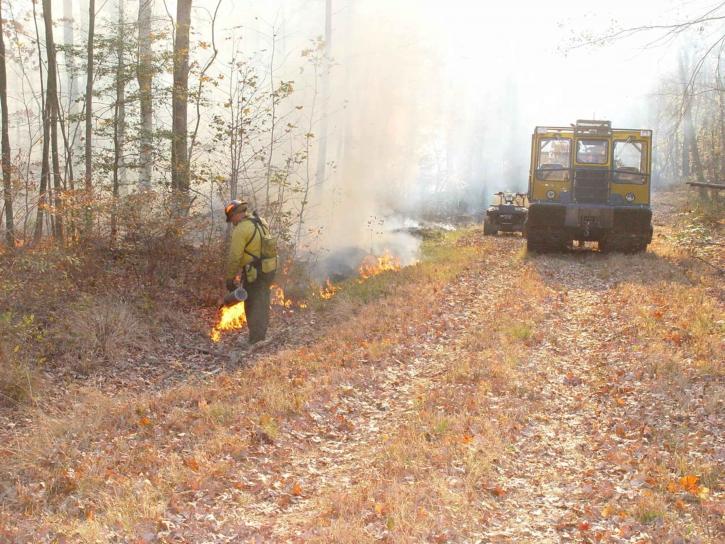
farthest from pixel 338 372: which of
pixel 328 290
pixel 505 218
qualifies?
pixel 505 218

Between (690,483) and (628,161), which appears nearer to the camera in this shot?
(690,483)

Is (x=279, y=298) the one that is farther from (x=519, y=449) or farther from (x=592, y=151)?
(x=592, y=151)

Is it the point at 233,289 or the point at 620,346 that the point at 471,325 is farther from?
the point at 233,289

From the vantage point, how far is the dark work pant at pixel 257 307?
9.15 m

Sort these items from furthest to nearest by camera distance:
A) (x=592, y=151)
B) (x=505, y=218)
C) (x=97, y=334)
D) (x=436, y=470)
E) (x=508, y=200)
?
1. (x=508, y=200)
2. (x=505, y=218)
3. (x=592, y=151)
4. (x=97, y=334)
5. (x=436, y=470)

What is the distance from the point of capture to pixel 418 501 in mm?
4547

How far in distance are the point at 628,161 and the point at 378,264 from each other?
666 centimetres

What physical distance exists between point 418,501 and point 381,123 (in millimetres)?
24371

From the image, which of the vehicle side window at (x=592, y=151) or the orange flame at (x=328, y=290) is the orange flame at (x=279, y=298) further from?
the vehicle side window at (x=592, y=151)

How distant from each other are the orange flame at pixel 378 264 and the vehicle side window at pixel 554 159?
4.38 metres

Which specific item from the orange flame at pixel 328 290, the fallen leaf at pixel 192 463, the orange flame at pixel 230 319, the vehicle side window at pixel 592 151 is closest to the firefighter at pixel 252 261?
the orange flame at pixel 230 319

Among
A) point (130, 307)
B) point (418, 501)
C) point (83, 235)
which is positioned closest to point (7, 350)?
point (130, 307)

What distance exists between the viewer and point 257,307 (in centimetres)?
924

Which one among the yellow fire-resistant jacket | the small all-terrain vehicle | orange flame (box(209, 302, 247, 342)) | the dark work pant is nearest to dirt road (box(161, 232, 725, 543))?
the dark work pant
